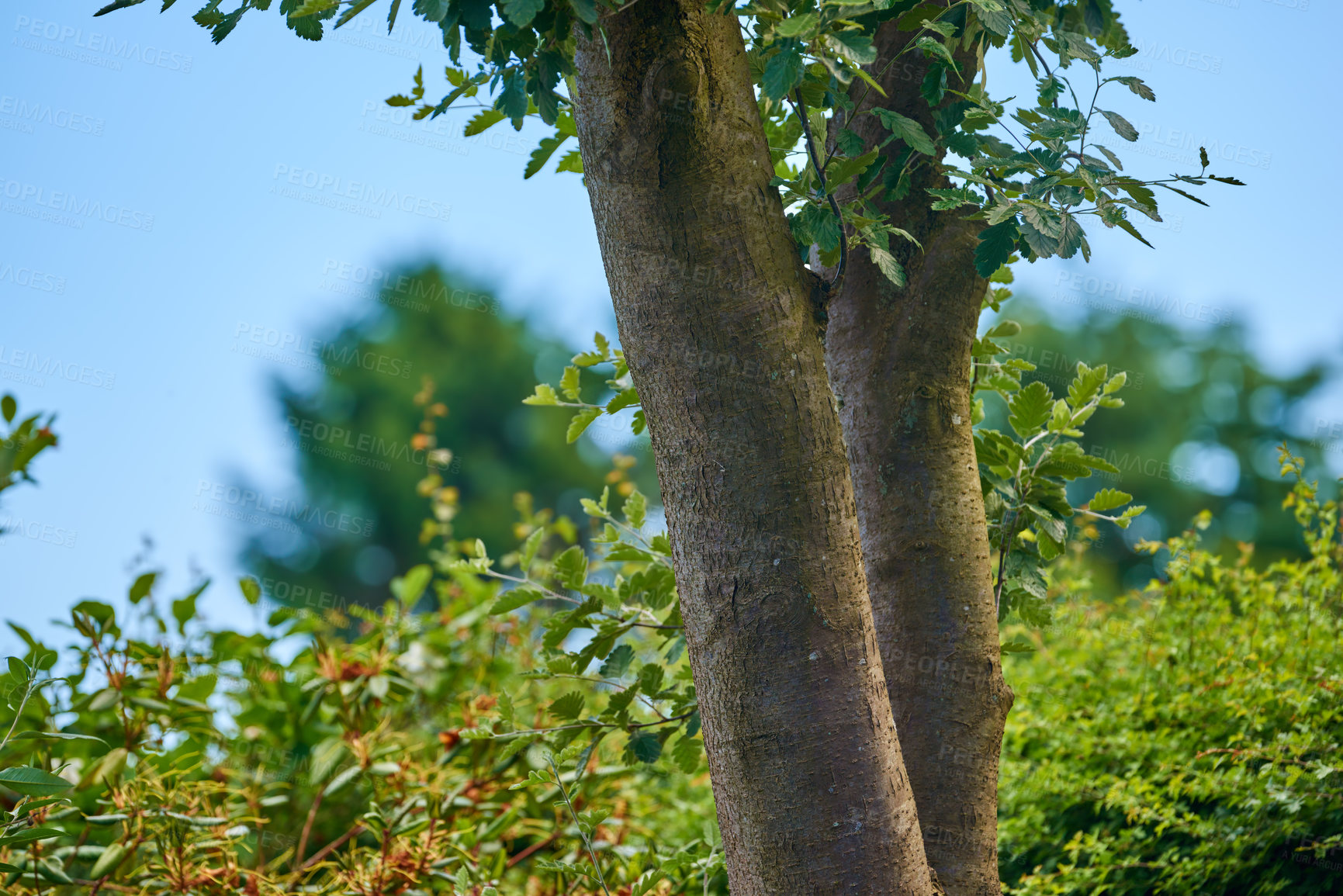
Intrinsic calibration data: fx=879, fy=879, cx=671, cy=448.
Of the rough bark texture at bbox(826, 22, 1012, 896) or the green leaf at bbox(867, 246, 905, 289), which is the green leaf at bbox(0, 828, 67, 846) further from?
the green leaf at bbox(867, 246, 905, 289)

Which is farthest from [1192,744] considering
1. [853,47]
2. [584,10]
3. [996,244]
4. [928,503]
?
[584,10]

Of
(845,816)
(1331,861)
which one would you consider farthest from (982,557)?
(1331,861)

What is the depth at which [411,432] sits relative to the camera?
17.4 metres

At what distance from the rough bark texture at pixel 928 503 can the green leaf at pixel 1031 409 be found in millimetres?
180

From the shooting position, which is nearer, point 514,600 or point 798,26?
point 798,26

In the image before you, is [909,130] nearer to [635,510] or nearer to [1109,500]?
[1109,500]

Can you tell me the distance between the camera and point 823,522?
133cm

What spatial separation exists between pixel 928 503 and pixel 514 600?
0.89m

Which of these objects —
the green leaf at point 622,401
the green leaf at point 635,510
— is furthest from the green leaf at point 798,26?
the green leaf at point 635,510

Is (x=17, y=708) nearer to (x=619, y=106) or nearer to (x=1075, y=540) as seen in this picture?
(x=619, y=106)

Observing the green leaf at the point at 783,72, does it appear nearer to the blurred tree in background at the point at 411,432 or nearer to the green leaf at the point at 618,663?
the green leaf at the point at 618,663

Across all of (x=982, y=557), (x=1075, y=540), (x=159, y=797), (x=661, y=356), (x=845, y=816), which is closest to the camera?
(x=845, y=816)

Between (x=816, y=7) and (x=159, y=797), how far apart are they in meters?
2.33

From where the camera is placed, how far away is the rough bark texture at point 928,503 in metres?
1.59
